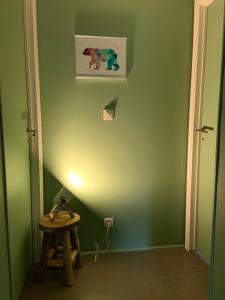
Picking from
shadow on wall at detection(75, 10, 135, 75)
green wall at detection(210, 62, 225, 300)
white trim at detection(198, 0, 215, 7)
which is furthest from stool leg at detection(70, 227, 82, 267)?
white trim at detection(198, 0, 215, 7)

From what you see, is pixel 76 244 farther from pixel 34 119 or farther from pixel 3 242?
pixel 34 119

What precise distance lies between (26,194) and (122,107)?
3.43 ft

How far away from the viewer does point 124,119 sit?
2.33m

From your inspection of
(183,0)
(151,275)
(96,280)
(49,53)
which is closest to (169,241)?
(151,275)

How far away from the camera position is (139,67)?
89.8 inches

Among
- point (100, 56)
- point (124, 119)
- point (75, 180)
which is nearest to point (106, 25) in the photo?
point (100, 56)

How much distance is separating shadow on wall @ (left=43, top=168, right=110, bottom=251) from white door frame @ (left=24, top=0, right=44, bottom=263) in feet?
0.20

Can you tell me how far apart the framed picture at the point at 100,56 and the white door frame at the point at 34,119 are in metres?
0.34

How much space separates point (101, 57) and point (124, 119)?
21.2 inches

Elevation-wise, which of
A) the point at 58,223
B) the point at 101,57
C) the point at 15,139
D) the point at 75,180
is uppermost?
the point at 101,57

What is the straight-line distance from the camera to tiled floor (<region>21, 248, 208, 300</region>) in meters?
1.90

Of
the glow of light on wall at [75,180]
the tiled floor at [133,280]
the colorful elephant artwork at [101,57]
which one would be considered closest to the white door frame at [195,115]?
the tiled floor at [133,280]

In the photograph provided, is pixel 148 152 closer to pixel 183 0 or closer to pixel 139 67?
pixel 139 67

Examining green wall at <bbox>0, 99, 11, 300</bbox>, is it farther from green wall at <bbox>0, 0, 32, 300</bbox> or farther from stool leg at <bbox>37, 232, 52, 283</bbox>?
stool leg at <bbox>37, 232, 52, 283</bbox>
